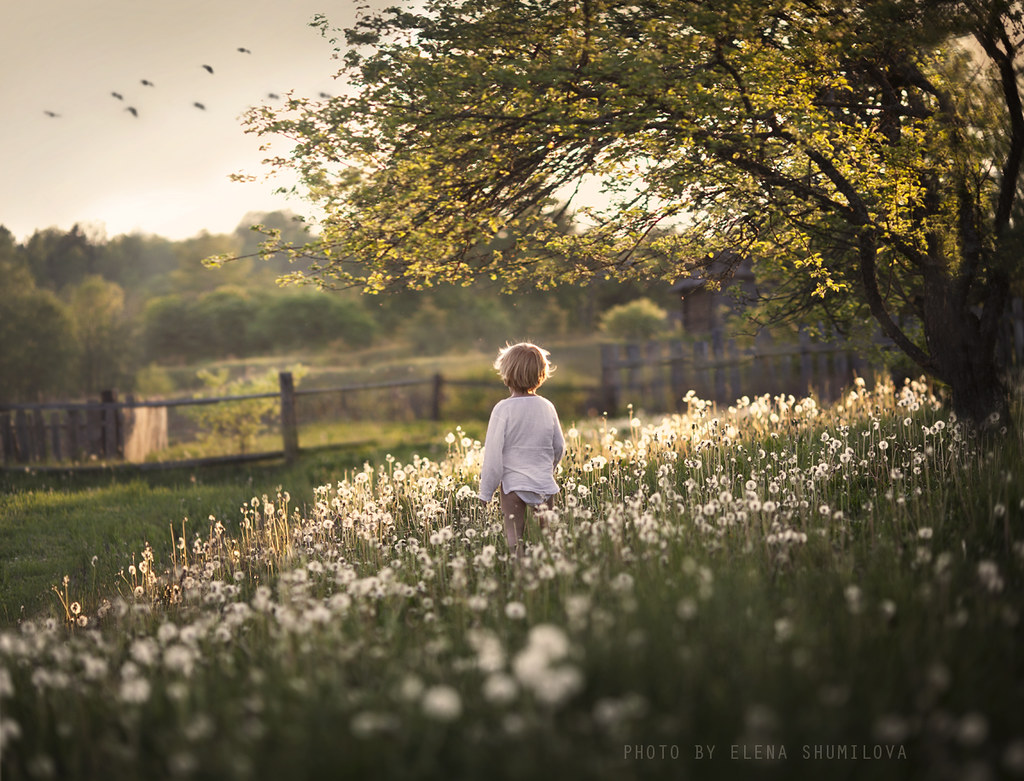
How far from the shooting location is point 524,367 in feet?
17.6

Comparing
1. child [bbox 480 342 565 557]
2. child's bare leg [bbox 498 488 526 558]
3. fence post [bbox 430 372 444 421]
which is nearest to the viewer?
child's bare leg [bbox 498 488 526 558]

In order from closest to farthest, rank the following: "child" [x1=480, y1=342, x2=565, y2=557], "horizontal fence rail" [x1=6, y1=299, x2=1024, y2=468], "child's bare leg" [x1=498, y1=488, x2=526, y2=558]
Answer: "child's bare leg" [x1=498, y1=488, x2=526, y2=558] < "child" [x1=480, y1=342, x2=565, y2=557] < "horizontal fence rail" [x1=6, y1=299, x2=1024, y2=468]

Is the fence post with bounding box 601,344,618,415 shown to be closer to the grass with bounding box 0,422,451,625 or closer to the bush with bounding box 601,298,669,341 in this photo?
the grass with bounding box 0,422,451,625

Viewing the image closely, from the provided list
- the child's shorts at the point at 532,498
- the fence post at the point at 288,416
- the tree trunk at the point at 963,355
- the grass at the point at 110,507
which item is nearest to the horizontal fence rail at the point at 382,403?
the fence post at the point at 288,416

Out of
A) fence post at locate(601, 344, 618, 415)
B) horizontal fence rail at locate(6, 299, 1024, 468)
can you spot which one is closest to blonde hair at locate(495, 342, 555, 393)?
horizontal fence rail at locate(6, 299, 1024, 468)

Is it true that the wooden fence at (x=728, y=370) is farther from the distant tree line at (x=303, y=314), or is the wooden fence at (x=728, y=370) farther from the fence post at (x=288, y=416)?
the distant tree line at (x=303, y=314)

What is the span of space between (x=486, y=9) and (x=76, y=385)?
27448 millimetres

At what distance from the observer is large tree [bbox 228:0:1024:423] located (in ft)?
17.5

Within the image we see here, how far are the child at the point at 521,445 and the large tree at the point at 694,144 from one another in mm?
1497

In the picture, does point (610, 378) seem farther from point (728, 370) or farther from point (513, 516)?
point (513, 516)

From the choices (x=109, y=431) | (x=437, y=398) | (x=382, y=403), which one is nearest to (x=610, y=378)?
(x=437, y=398)

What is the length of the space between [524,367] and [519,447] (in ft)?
1.92

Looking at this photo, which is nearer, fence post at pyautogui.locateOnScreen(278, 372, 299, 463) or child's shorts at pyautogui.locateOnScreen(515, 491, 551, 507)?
child's shorts at pyautogui.locateOnScreen(515, 491, 551, 507)

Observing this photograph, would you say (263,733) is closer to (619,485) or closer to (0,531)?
(619,485)
